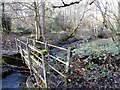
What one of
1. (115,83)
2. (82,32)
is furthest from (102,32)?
(115,83)

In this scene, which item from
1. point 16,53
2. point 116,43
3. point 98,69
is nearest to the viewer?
point 98,69

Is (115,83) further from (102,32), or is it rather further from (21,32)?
(21,32)

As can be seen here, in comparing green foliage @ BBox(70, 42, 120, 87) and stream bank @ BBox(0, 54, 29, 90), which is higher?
green foliage @ BBox(70, 42, 120, 87)

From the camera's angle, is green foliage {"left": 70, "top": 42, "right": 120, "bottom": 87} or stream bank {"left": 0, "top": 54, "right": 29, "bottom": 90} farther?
stream bank {"left": 0, "top": 54, "right": 29, "bottom": 90}

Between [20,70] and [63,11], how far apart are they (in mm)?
10977

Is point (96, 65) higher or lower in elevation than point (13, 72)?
higher

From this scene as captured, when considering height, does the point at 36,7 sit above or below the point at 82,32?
above

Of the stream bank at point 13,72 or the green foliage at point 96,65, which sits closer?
the green foliage at point 96,65

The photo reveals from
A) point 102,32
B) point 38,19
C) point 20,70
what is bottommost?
point 20,70

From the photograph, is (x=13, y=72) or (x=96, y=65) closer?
(x=96, y=65)

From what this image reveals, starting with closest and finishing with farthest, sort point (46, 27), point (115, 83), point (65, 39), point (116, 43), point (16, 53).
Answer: point (115, 83) → point (116, 43) → point (16, 53) → point (65, 39) → point (46, 27)

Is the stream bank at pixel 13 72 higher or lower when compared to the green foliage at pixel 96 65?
lower

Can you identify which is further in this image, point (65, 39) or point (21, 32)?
point (21, 32)

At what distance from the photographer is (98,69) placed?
762cm
